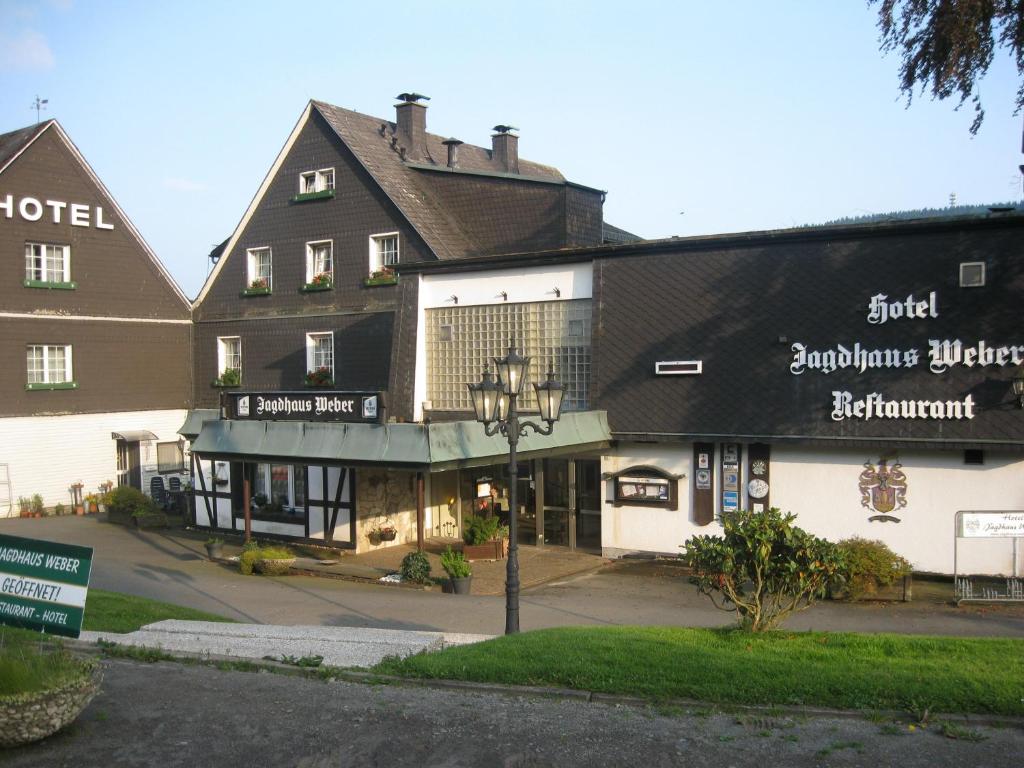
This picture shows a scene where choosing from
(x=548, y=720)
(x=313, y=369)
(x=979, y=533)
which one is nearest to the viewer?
(x=548, y=720)

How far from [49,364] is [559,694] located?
26.6 m

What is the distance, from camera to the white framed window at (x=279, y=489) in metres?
25.7

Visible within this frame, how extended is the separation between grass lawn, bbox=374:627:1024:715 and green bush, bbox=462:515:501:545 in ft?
34.0

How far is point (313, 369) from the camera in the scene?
3020 centimetres

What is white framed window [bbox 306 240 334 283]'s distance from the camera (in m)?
30.1

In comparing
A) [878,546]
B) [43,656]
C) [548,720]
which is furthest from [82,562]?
[878,546]

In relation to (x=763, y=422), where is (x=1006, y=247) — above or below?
above

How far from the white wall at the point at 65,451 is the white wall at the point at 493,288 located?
42.0 feet

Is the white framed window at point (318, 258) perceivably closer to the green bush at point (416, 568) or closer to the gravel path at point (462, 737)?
the green bush at point (416, 568)

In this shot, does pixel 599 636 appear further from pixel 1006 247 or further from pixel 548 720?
pixel 1006 247

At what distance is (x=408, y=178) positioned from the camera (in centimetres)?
3073

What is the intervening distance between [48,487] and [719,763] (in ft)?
92.6

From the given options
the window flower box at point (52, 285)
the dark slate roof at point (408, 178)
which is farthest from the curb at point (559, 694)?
the window flower box at point (52, 285)

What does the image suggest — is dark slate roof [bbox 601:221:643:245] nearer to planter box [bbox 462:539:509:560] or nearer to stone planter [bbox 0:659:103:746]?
planter box [bbox 462:539:509:560]
